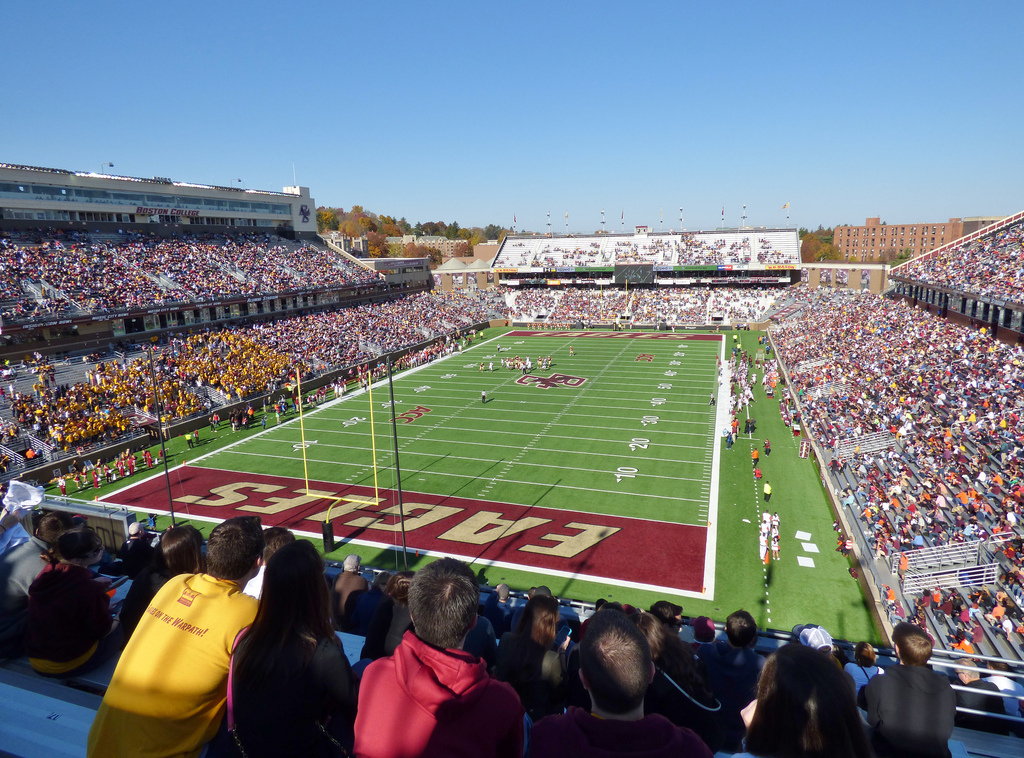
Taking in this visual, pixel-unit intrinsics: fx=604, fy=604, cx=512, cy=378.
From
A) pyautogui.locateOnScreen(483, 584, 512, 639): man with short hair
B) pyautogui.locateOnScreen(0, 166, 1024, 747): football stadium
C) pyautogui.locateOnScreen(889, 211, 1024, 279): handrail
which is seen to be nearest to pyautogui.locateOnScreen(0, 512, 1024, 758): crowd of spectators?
pyautogui.locateOnScreen(0, 166, 1024, 747): football stadium

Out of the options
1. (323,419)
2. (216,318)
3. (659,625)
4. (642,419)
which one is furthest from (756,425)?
(216,318)

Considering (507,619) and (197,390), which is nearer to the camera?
(507,619)

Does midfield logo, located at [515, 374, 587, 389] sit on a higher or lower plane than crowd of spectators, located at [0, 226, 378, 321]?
lower

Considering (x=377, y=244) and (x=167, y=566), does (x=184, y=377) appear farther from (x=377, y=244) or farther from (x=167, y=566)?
(x=377, y=244)

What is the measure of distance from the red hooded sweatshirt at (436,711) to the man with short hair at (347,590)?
4.32 metres

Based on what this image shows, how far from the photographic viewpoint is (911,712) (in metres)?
3.41

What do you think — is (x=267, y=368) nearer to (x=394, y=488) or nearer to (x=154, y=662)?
(x=394, y=488)

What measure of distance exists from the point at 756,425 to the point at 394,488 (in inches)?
633

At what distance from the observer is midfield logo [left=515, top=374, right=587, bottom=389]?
1379 inches

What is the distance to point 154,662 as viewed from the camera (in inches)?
97.0

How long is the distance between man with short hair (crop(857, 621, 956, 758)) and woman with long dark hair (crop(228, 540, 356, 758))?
301 cm

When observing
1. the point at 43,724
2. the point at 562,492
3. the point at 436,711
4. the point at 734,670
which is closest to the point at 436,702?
the point at 436,711

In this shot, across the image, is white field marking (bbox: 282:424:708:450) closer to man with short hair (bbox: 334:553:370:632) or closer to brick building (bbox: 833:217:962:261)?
man with short hair (bbox: 334:553:370:632)

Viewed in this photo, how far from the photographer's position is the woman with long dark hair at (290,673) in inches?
93.9
